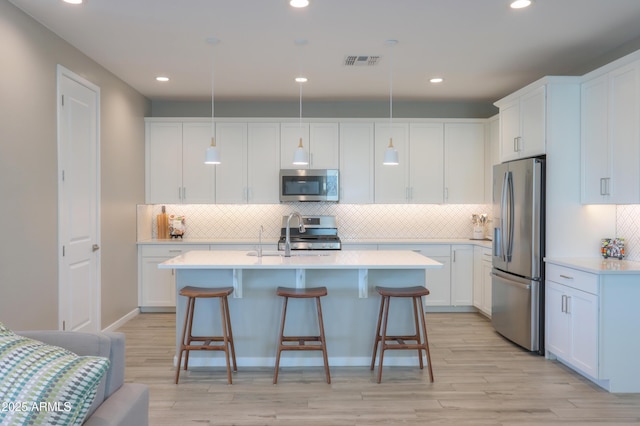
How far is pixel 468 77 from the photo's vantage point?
16.2 feet

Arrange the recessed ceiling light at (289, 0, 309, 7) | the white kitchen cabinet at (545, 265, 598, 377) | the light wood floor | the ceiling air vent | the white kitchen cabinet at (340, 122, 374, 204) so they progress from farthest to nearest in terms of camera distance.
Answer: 1. the white kitchen cabinet at (340, 122, 374, 204)
2. the ceiling air vent
3. the white kitchen cabinet at (545, 265, 598, 377)
4. the recessed ceiling light at (289, 0, 309, 7)
5. the light wood floor

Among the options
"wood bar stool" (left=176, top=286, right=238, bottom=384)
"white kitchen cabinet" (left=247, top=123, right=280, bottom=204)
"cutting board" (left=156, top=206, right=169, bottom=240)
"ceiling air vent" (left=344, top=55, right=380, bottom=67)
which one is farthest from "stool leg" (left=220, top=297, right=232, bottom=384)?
"cutting board" (left=156, top=206, right=169, bottom=240)

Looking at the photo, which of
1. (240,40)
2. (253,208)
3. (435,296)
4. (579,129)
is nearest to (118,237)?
(253,208)

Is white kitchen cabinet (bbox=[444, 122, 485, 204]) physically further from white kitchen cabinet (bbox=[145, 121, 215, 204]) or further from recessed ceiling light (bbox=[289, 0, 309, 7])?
recessed ceiling light (bbox=[289, 0, 309, 7])

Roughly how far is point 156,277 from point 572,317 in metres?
4.43

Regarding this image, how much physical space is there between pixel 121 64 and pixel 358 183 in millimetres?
3011

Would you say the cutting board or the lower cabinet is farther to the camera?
the cutting board

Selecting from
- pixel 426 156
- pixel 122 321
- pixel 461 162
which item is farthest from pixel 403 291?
pixel 122 321

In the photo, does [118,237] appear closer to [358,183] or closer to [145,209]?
[145,209]

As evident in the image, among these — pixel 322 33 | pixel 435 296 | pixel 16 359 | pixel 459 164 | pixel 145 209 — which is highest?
pixel 322 33

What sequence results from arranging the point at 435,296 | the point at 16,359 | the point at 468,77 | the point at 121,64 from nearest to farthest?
the point at 16,359
the point at 121,64
the point at 468,77
the point at 435,296

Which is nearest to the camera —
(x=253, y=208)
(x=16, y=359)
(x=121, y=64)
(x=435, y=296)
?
(x=16, y=359)

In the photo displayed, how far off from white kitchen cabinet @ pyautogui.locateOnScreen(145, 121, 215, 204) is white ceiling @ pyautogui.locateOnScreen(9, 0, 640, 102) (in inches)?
25.1

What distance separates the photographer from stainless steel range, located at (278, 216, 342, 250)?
5.55 m
